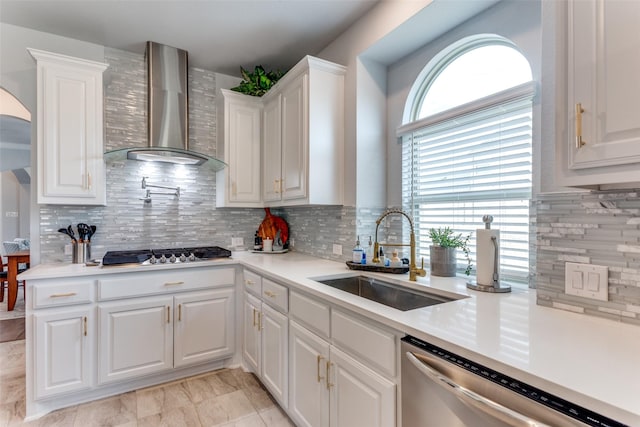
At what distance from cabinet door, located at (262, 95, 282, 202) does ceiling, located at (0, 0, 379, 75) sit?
1.65 feet

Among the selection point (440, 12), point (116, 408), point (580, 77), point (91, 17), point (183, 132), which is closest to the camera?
point (580, 77)

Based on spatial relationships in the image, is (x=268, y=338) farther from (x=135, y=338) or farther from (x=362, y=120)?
(x=362, y=120)

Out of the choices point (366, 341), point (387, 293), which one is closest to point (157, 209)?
point (387, 293)

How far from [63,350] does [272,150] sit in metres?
2.10

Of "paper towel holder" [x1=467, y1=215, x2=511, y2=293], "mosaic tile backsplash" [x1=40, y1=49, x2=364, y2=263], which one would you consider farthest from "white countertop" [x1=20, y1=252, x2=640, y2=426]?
"mosaic tile backsplash" [x1=40, y1=49, x2=364, y2=263]

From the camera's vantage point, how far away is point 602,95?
0.90 m

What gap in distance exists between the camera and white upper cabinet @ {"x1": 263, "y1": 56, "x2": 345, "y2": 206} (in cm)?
234

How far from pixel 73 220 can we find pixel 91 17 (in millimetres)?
1556

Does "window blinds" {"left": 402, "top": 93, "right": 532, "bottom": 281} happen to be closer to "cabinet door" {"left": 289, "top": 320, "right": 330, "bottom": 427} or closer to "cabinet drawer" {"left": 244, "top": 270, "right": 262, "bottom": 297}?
"cabinet door" {"left": 289, "top": 320, "right": 330, "bottom": 427}

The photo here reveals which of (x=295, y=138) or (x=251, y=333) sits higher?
(x=295, y=138)

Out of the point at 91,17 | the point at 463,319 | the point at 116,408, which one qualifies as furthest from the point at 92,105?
the point at 463,319

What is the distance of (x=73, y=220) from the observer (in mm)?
2562

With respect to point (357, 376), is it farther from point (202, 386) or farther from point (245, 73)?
point (245, 73)

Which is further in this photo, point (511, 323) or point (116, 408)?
point (116, 408)
